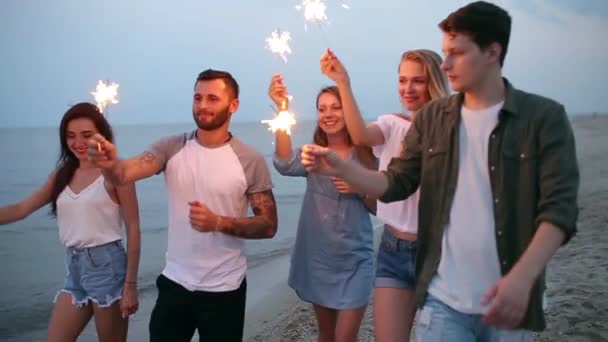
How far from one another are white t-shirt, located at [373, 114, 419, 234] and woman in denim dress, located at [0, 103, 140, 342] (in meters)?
1.97

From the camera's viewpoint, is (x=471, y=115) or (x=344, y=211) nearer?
(x=471, y=115)

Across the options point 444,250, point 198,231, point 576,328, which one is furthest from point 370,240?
point 576,328

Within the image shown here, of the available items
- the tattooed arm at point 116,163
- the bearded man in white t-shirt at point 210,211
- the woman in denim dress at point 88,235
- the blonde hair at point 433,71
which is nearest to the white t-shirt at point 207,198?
the bearded man in white t-shirt at point 210,211

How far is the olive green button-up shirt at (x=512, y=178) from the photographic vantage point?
101 inches

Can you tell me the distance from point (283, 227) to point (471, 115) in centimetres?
1634

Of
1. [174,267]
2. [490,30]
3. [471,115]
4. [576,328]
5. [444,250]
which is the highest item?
[490,30]

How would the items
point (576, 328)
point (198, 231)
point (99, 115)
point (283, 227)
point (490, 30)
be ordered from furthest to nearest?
point (283, 227) < point (576, 328) < point (99, 115) < point (198, 231) < point (490, 30)

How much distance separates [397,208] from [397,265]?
0.40 meters

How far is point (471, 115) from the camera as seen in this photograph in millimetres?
2914

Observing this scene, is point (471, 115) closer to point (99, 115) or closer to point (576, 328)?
point (99, 115)

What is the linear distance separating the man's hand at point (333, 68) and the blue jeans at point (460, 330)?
1723 millimetres

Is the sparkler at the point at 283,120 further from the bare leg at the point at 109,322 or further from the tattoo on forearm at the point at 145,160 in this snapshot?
the bare leg at the point at 109,322

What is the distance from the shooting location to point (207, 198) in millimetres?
4355

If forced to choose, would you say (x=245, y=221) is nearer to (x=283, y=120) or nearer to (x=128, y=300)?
(x=283, y=120)
